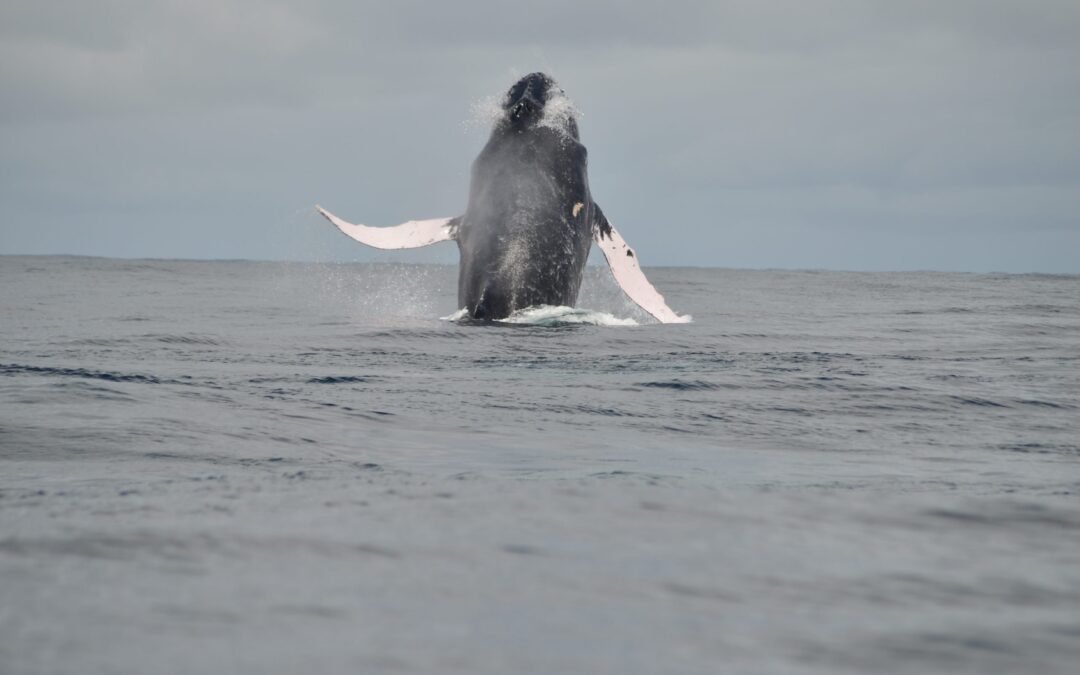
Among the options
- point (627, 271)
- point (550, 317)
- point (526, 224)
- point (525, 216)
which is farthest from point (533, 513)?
point (627, 271)

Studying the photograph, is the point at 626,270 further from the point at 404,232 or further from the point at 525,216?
the point at 404,232

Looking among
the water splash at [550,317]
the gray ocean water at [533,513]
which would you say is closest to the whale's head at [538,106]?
the water splash at [550,317]

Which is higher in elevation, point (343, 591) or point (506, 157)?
point (506, 157)

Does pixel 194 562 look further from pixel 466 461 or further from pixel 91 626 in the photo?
pixel 466 461

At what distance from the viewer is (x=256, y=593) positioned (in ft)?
14.6

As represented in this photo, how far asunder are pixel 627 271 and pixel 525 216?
2.80 m

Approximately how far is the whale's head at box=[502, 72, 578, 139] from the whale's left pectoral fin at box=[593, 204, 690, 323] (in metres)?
1.62

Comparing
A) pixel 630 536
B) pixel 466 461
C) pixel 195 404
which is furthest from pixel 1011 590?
pixel 195 404

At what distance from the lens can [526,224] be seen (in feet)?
61.0

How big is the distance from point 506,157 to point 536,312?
261 centimetres

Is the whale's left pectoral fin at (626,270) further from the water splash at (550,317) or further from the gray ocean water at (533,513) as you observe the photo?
the gray ocean water at (533,513)

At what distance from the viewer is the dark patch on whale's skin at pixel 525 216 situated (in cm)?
1847

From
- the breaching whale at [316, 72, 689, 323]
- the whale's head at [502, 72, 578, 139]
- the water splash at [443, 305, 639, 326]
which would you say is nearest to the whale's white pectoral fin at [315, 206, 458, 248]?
the breaching whale at [316, 72, 689, 323]

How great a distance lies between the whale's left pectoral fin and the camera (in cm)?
2067
